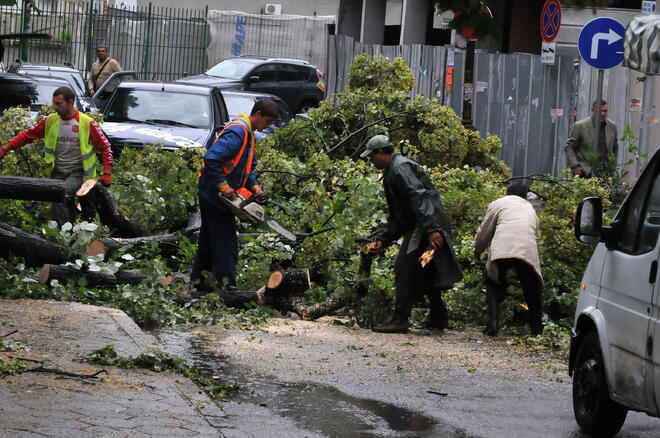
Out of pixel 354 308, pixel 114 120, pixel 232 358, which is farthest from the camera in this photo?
pixel 114 120

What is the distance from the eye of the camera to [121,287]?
924cm

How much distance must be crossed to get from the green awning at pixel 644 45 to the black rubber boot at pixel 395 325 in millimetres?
4338

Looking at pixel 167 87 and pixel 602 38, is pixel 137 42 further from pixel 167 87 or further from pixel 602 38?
pixel 602 38

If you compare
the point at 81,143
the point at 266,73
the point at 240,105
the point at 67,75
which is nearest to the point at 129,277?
the point at 81,143

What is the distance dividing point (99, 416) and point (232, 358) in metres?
2.34

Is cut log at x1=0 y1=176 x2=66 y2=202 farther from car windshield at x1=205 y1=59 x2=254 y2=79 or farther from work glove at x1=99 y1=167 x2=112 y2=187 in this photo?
car windshield at x1=205 y1=59 x2=254 y2=79

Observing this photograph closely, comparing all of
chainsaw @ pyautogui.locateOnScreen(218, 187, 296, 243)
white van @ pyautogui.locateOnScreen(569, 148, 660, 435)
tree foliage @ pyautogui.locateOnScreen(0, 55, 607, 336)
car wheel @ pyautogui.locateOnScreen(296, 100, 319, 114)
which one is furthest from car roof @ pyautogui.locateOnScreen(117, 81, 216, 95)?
white van @ pyautogui.locateOnScreen(569, 148, 660, 435)

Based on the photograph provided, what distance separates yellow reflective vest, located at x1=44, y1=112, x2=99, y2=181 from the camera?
11.4m

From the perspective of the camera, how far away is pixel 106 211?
1127 centimetres

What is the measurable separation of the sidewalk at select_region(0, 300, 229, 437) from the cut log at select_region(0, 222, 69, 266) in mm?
1360

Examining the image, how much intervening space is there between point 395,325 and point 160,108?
320 inches

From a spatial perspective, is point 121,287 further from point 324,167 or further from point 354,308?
point 324,167

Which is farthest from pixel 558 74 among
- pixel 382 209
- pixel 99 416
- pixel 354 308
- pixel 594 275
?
pixel 99 416

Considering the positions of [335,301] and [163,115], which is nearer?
[335,301]
